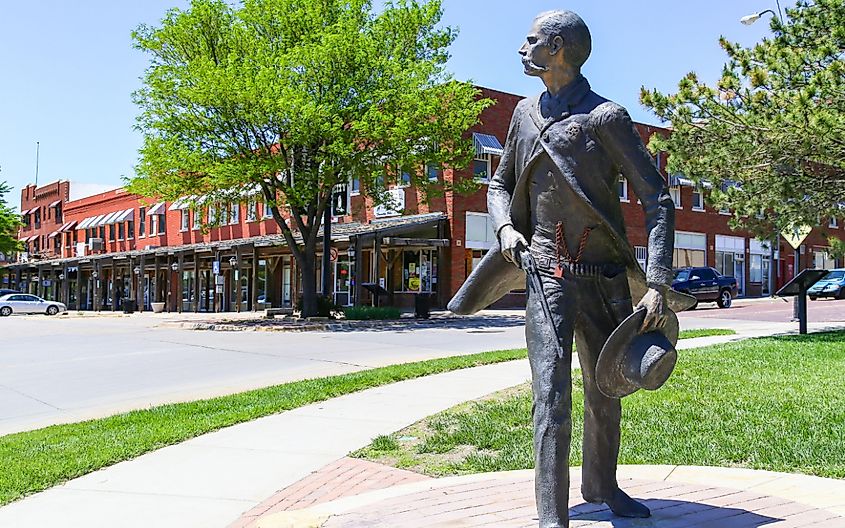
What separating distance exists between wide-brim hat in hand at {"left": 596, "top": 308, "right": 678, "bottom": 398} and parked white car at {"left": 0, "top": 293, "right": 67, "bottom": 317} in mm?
49659

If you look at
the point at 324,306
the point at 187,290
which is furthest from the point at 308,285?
the point at 187,290

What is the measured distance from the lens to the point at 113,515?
5.38m

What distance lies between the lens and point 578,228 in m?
4.14

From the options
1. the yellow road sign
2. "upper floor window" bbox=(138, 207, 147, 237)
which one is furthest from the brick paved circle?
"upper floor window" bbox=(138, 207, 147, 237)

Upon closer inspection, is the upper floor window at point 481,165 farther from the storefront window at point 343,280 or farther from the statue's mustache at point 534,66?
the statue's mustache at point 534,66

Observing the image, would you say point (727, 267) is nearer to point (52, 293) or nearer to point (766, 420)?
point (766, 420)

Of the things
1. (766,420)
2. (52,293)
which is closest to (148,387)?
(766,420)

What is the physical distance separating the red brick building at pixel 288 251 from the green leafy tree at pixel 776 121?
137 cm

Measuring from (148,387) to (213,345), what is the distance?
22.0 ft

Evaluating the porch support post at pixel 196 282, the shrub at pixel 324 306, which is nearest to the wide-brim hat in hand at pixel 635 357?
the shrub at pixel 324 306

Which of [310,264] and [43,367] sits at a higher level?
[310,264]

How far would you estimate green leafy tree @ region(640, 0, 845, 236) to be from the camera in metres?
12.8

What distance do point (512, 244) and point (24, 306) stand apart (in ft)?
163

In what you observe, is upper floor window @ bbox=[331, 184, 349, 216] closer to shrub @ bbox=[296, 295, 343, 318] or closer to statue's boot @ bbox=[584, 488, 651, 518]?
shrub @ bbox=[296, 295, 343, 318]
